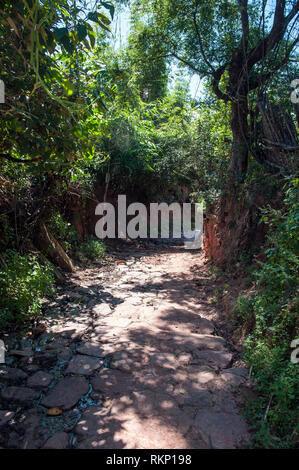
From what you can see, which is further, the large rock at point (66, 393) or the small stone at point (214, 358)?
the small stone at point (214, 358)

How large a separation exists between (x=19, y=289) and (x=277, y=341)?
3.19 meters

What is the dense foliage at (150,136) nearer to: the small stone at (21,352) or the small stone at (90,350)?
the small stone at (21,352)

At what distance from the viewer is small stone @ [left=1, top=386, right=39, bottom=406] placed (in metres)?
2.73

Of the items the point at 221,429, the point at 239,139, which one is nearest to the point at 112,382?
the point at 221,429

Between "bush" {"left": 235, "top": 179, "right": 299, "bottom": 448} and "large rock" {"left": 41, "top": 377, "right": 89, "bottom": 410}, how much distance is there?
1.47 metres

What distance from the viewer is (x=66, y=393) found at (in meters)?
2.86

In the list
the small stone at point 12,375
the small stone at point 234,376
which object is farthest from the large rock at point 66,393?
the small stone at point 234,376

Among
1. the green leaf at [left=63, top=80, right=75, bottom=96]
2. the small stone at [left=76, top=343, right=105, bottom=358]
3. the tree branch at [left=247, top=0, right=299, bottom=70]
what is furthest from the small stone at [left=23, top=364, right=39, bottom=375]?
the tree branch at [left=247, top=0, right=299, bottom=70]

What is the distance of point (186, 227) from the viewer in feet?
51.3

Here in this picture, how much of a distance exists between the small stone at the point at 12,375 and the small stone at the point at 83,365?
0.43m

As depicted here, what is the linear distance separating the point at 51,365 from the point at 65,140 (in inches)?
96.7

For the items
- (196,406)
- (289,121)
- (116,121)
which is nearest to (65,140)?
(196,406)

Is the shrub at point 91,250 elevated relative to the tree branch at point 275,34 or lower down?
lower down

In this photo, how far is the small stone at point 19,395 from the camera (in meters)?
2.73
